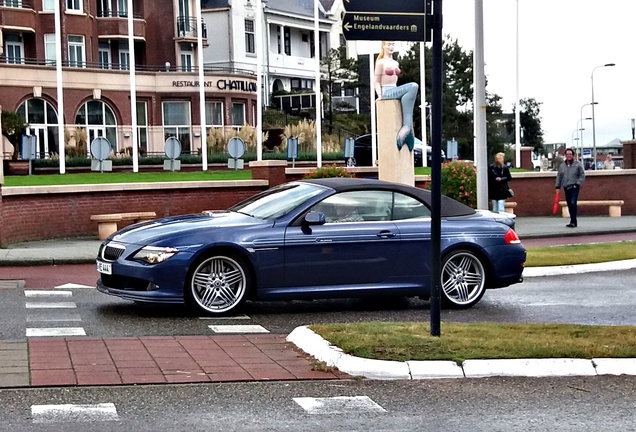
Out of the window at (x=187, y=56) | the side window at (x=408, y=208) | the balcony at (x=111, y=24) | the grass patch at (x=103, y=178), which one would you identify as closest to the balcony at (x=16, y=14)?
A: the balcony at (x=111, y=24)

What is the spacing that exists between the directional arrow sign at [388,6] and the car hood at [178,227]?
2.99 meters

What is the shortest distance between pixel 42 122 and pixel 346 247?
4487cm

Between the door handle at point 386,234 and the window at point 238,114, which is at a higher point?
the window at point 238,114

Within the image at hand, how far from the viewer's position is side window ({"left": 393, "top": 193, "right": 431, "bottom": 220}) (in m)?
12.4

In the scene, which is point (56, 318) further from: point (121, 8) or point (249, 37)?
point (249, 37)

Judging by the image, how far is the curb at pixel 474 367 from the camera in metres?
8.30

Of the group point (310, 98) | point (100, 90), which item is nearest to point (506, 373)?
point (100, 90)

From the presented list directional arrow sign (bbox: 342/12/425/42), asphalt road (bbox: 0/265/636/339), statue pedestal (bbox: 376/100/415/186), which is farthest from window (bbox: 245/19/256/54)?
directional arrow sign (bbox: 342/12/425/42)

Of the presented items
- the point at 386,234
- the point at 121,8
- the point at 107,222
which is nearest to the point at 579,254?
the point at 386,234

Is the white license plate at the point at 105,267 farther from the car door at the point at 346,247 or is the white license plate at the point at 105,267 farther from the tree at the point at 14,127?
the tree at the point at 14,127

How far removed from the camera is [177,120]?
2328 inches

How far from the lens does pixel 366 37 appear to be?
9727mm

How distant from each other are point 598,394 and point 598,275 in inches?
361

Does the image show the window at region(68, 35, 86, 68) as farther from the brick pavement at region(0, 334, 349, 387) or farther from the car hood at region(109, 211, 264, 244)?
the brick pavement at region(0, 334, 349, 387)
